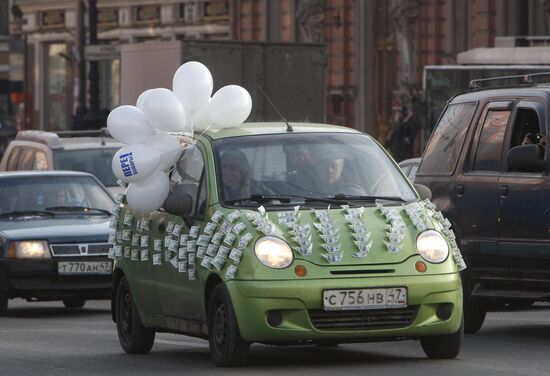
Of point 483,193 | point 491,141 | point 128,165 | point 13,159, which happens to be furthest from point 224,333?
point 13,159

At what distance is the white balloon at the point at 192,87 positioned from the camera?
45.2ft

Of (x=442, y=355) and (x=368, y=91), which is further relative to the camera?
(x=368, y=91)

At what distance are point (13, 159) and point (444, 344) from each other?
50.4ft

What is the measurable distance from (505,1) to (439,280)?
33.5 m

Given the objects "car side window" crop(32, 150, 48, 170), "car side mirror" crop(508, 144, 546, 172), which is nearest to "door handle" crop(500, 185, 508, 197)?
"car side mirror" crop(508, 144, 546, 172)

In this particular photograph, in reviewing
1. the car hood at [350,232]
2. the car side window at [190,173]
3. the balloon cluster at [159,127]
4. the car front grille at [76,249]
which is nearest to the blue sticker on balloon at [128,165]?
the balloon cluster at [159,127]

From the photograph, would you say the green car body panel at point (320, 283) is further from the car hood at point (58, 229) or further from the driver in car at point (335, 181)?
the car hood at point (58, 229)

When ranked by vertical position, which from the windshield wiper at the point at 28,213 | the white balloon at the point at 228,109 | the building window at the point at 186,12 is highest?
the building window at the point at 186,12

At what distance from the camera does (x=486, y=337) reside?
578 inches

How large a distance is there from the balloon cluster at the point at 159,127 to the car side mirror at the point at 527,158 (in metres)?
1.85

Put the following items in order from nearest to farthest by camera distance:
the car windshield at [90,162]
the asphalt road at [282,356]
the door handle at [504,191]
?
1. the asphalt road at [282,356]
2. the door handle at [504,191]
3. the car windshield at [90,162]

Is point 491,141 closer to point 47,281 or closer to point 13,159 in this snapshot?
point 47,281

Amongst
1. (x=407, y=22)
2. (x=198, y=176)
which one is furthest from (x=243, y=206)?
(x=407, y=22)

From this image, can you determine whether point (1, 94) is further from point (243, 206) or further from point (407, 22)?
point (243, 206)
